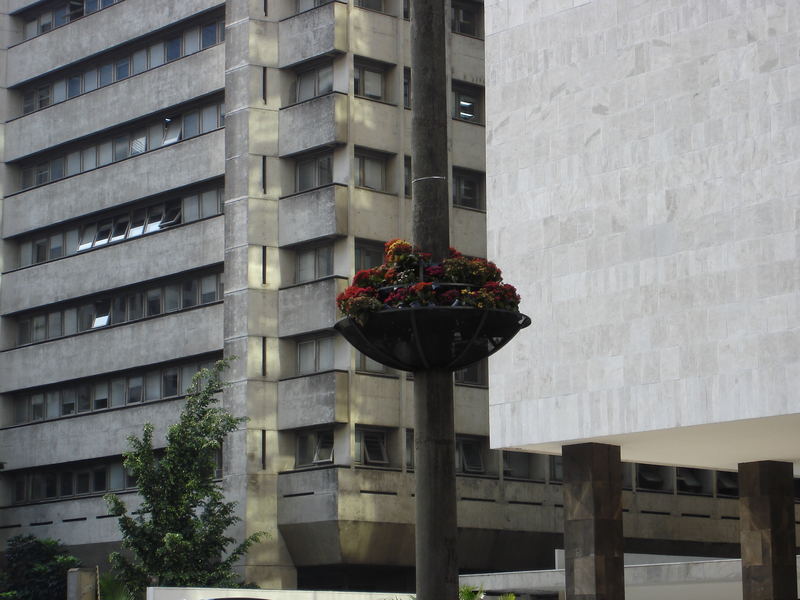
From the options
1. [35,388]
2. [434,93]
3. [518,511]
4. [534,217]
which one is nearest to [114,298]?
[35,388]

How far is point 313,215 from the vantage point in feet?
182

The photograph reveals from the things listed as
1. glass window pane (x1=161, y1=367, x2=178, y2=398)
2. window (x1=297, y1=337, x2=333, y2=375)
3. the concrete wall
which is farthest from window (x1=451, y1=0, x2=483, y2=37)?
the concrete wall

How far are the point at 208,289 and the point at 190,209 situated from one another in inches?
132

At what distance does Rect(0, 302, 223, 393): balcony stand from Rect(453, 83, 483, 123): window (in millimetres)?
10983

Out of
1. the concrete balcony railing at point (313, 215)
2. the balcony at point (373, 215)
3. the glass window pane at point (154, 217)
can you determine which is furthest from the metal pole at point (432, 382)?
the glass window pane at point (154, 217)

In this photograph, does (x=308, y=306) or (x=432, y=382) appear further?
(x=308, y=306)

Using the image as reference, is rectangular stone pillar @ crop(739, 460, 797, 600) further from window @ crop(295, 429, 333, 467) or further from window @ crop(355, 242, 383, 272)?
window @ crop(355, 242, 383, 272)

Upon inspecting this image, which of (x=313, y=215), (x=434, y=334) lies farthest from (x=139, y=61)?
(x=434, y=334)

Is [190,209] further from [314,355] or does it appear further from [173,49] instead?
[314,355]

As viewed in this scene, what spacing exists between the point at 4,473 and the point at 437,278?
5549cm

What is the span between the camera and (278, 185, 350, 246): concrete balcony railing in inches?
2162

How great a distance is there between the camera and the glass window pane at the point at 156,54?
62.7 meters

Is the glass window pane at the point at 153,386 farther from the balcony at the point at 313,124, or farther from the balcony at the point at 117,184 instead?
the balcony at the point at 313,124

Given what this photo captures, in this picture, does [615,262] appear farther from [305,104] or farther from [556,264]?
[305,104]
